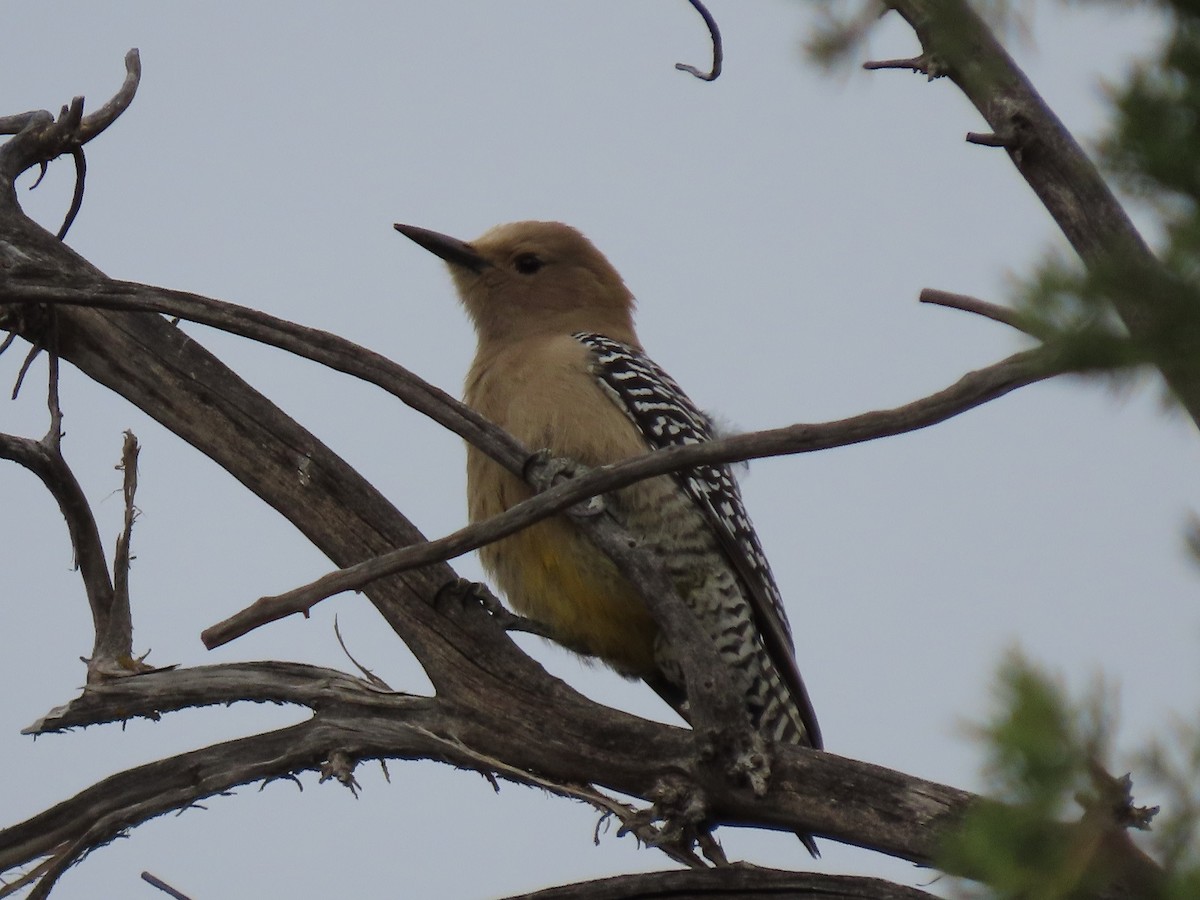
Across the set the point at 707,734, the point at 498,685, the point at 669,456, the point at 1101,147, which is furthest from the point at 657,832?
the point at 1101,147

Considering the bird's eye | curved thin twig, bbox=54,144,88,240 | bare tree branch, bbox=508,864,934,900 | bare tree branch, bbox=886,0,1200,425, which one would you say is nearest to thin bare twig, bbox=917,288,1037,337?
bare tree branch, bbox=886,0,1200,425

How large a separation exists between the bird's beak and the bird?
590 mm

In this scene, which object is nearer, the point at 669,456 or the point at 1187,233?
the point at 1187,233

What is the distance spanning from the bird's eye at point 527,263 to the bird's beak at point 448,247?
0.15m

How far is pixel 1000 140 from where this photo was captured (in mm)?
3756

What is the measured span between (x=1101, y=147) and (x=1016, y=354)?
95 cm

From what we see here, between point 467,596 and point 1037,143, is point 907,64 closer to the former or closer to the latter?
point 1037,143

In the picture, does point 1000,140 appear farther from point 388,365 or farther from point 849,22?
point 388,365

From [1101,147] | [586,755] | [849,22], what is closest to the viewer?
[1101,147]

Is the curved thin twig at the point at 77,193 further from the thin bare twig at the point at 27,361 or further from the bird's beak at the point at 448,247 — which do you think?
the bird's beak at the point at 448,247

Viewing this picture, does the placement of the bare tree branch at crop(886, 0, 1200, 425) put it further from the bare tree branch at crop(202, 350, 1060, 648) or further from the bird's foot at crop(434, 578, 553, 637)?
the bird's foot at crop(434, 578, 553, 637)

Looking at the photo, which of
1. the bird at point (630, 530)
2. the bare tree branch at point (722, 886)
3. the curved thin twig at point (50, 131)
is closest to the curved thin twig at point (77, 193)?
the curved thin twig at point (50, 131)

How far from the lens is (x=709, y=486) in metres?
6.56

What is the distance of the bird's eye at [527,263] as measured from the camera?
761 cm
